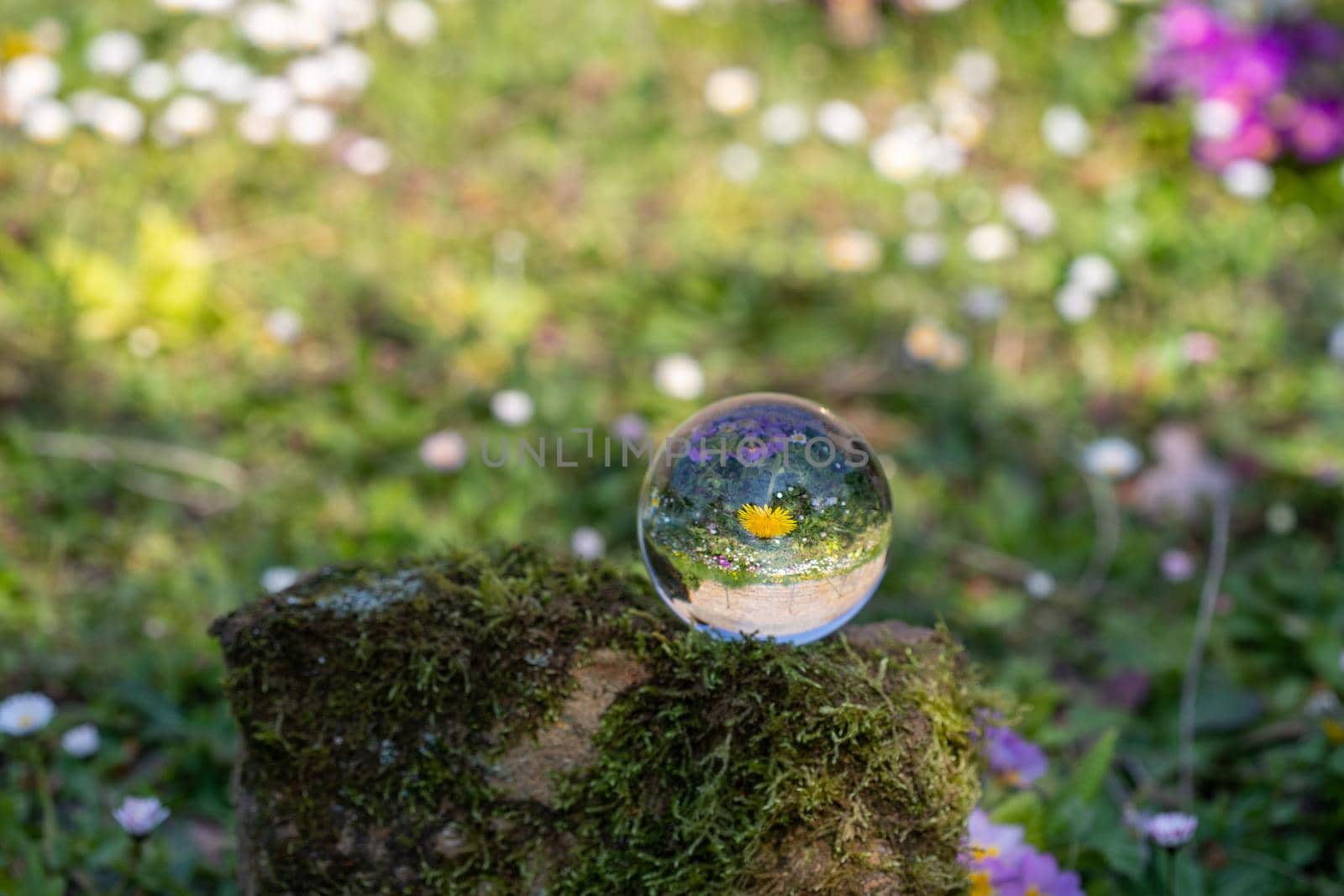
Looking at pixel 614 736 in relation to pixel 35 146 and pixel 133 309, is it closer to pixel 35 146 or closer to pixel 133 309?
pixel 133 309

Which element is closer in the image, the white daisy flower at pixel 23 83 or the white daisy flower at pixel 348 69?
the white daisy flower at pixel 23 83

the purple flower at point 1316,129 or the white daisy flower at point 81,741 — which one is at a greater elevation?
the white daisy flower at point 81,741

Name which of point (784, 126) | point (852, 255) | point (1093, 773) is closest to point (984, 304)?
point (852, 255)

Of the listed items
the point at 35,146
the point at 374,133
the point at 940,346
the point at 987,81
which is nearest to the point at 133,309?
the point at 35,146

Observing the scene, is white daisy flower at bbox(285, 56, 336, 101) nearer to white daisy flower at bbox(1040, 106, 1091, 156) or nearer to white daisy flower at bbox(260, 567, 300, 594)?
white daisy flower at bbox(260, 567, 300, 594)

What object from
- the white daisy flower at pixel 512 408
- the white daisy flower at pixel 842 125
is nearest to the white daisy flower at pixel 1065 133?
the white daisy flower at pixel 842 125

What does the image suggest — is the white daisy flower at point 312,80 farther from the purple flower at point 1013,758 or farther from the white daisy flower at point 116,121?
the purple flower at point 1013,758

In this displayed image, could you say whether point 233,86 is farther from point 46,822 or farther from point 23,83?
point 46,822
